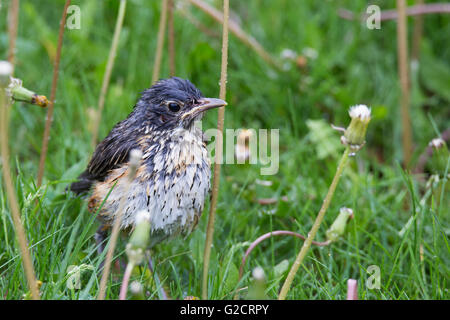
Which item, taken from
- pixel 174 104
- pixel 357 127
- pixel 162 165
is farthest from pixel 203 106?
pixel 357 127

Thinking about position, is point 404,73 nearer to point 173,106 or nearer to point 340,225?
point 340,225

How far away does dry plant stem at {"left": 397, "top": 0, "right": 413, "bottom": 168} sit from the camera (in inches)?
162

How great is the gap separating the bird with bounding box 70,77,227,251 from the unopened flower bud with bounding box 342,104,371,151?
3.00 feet

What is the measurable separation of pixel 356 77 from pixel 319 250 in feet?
7.16

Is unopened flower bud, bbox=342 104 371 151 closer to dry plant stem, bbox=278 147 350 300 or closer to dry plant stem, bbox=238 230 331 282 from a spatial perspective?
dry plant stem, bbox=278 147 350 300

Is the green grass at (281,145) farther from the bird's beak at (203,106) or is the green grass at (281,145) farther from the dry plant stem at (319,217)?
the dry plant stem at (319,217)

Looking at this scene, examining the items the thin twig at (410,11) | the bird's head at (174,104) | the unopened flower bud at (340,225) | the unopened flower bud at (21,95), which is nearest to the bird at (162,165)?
the bird's head at (174,104)

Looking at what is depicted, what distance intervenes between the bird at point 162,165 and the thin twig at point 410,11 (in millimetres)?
2522

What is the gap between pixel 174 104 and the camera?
10.6 ft

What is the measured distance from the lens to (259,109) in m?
5.24

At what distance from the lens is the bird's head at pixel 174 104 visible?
3213mm

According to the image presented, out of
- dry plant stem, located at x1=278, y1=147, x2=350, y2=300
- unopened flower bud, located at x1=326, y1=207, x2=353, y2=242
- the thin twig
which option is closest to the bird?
unopened flower bud, located at x1=326, y1=207, x2=353, y2=242

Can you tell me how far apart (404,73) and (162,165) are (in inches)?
81.0
